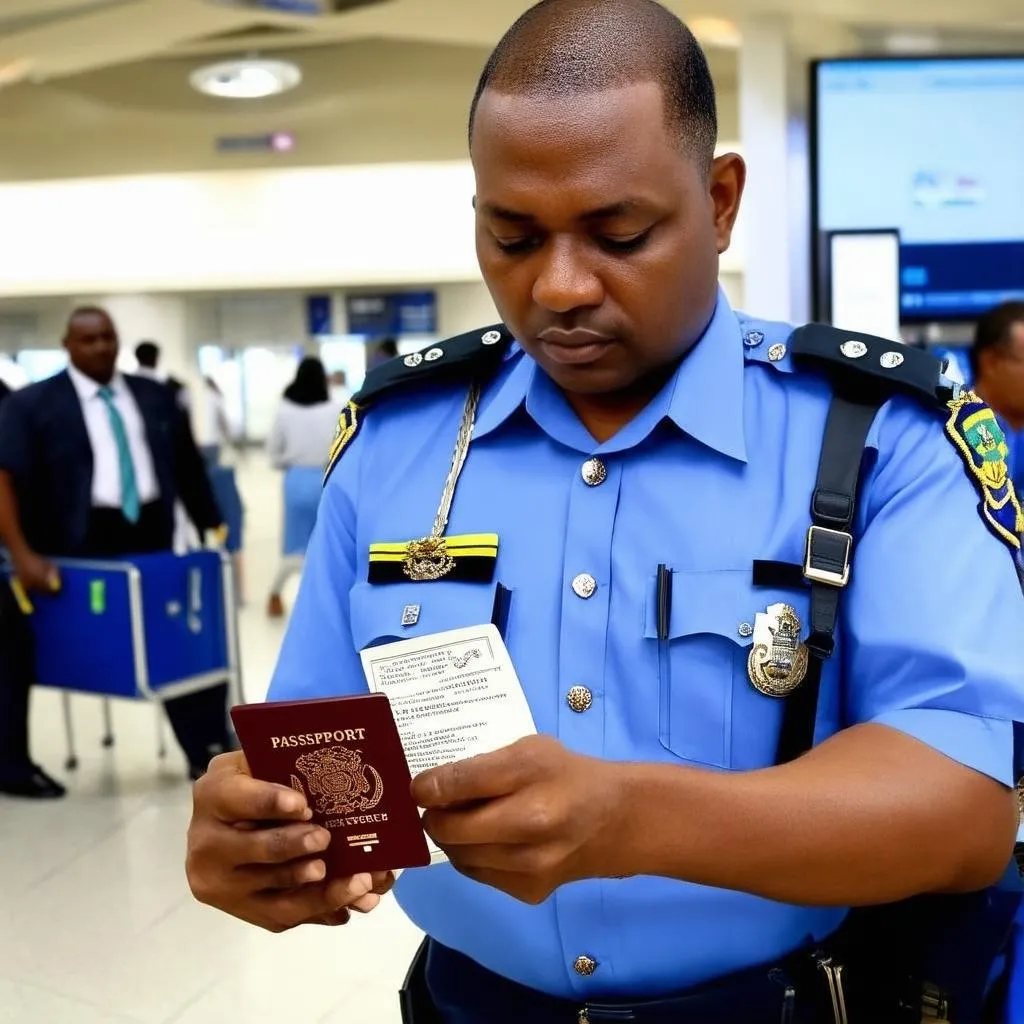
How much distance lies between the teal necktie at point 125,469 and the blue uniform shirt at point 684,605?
2.88 meters

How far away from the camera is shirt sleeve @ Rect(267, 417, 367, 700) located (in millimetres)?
1025

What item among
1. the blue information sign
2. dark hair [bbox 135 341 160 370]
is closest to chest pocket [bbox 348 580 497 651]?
dark hair [bbox 135 341 160 370]

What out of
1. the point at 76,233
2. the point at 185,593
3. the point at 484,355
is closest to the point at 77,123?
the point at 76,233

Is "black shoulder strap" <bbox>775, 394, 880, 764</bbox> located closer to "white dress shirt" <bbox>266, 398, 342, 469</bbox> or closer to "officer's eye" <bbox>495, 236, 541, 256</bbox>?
"officer's eye" <bbox>495, 236, 541, 256</bbox>

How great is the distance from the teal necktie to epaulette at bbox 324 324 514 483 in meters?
2.79

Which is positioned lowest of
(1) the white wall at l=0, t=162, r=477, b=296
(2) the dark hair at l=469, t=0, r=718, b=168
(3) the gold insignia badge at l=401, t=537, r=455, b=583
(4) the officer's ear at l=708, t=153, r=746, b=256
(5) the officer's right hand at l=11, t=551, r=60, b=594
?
(5) the officer's right hand at l=11, t=551, r=60, b=594

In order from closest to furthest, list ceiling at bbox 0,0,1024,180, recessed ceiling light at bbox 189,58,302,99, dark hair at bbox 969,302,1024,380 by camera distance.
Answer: dark hair at bbox 969,302,1024,380, ceiling at bbox 0,0,1024,180, recessed ceiling light at bbox 189,58,302,99

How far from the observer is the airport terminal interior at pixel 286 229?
9.17 feet

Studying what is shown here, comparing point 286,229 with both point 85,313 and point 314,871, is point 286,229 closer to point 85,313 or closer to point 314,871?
point 85,313

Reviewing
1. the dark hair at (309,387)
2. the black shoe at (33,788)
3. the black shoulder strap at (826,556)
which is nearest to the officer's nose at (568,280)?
the black shoulder strap at (826,556)

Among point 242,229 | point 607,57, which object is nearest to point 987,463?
point 607,57

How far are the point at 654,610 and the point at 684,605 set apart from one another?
3 cm

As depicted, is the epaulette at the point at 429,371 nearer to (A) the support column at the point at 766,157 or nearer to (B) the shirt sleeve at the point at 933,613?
(B) the shirt sleeve at the point at 933,613

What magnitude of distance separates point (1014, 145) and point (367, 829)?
430 centimetres
